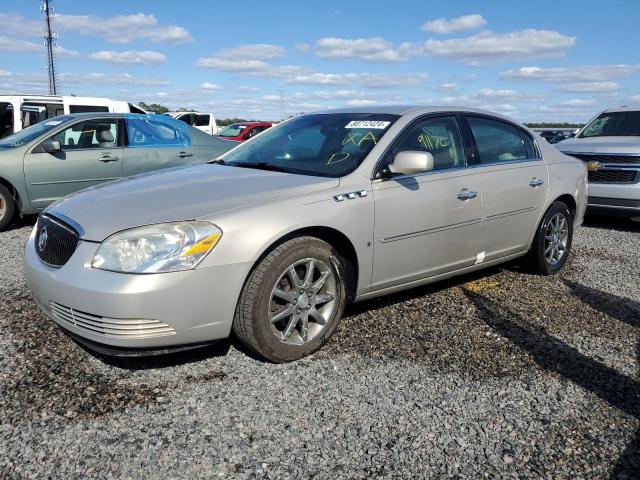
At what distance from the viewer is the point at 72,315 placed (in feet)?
9.73

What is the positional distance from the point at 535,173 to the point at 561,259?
100cm

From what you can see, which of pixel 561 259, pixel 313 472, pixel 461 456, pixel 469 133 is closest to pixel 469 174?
pixel 469 133

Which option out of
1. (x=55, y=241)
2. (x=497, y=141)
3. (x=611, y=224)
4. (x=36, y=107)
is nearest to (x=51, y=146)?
(x=55, y=241)

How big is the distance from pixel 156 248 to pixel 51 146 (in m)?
5.07

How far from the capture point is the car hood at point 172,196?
3006mm

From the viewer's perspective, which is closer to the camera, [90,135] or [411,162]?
[411,162]

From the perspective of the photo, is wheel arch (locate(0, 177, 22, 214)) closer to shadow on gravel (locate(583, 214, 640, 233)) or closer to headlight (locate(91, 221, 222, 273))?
headlight (locate(91, 221, 222, 273))

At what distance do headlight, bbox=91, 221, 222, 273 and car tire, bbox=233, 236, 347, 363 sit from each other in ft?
1.19

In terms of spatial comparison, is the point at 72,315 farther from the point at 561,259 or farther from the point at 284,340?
the point at 561,259

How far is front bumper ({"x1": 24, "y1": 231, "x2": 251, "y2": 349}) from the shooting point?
279 cm

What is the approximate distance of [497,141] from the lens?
4699 millimetres

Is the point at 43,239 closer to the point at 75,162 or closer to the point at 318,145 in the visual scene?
the point at 318,145

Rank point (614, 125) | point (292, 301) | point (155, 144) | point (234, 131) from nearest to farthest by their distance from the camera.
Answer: point (292, 301)
point (155, 144)
point (614, 125)
point (234, 131)

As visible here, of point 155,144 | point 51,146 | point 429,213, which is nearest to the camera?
point 429,213
